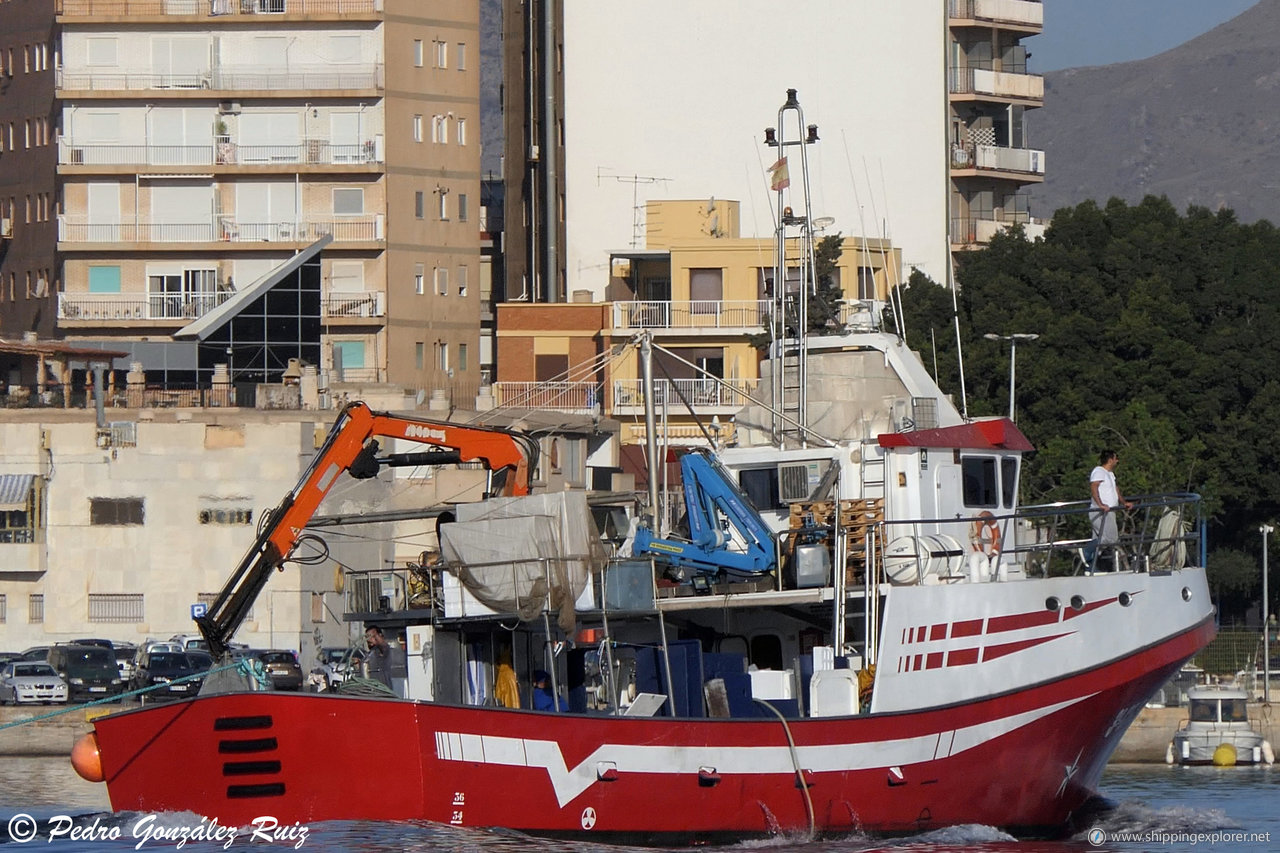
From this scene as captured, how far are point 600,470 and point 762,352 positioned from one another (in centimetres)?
989

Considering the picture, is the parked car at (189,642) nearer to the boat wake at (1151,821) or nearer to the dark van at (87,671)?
the dark van at (87,671)

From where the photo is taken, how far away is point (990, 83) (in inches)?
3319

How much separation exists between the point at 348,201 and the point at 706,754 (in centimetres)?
5569

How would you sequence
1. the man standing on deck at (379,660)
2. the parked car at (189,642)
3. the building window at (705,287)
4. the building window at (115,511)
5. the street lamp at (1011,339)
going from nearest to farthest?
the man standing on deck at (379,660) < the parked car at (189,642) < the building window at (115,511) < the street lamp at (1011,339) < the building window at (705,287)

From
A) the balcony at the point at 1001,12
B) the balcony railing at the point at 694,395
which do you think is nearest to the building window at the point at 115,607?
the balcony railing at the point at 694,395

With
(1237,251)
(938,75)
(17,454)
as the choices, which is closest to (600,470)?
(17,454)

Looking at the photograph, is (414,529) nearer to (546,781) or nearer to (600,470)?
(600,470)

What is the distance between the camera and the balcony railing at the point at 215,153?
259ft

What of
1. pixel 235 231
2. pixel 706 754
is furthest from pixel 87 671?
pixel 235 231

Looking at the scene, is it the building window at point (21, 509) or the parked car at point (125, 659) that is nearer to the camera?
the parked car at point (125, 659)

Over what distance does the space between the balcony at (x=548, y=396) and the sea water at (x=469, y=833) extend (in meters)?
31.0

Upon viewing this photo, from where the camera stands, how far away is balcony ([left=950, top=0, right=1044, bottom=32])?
3312 inches

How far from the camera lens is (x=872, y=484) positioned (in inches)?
1144

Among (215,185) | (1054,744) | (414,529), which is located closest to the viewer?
(1054,744)
